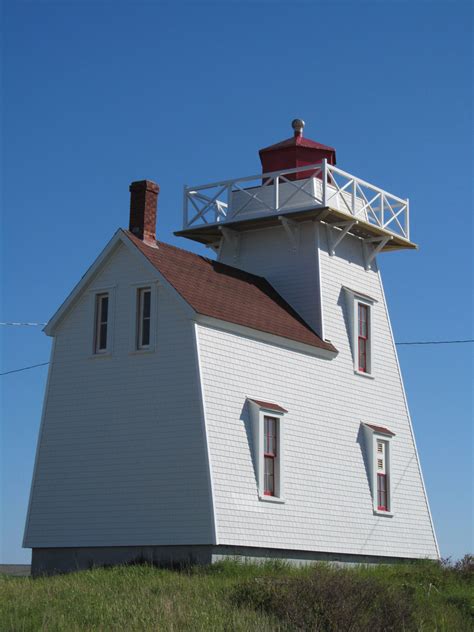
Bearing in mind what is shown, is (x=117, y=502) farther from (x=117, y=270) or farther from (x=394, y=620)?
(x=394, y=620)

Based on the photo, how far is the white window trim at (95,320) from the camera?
2753 centimetres

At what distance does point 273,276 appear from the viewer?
106ft

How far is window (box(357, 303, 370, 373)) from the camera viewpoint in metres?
32.6

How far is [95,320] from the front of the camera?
92.0 feet

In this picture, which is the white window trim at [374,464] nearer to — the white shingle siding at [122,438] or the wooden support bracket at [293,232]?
the wooden support bracket at [293,232]

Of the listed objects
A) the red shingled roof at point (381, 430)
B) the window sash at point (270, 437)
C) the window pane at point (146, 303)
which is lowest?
the window sash at point (270, 437)

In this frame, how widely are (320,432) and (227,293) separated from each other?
4.26m

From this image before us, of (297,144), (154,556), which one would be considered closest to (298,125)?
(297,144)

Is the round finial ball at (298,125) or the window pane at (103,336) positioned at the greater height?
the round finial ball at (298,125)

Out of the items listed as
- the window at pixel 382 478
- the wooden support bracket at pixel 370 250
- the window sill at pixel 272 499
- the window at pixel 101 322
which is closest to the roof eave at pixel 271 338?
the window at pixel 101 322

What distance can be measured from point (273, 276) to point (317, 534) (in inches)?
298

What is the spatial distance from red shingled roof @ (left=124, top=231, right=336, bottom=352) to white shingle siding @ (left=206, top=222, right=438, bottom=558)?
48 centimetres

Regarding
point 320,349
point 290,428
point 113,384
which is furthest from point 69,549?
point 320,349

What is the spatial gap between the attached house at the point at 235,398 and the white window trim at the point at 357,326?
0.20ft
